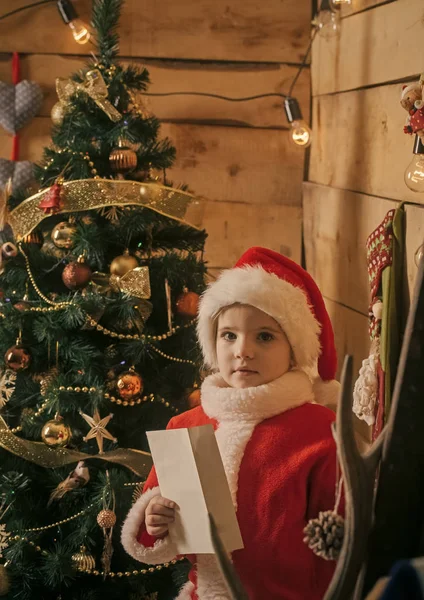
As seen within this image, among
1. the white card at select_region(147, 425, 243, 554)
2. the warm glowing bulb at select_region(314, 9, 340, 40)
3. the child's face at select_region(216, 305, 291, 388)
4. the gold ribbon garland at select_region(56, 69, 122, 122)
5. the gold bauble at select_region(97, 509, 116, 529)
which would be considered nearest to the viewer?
the white card at select_region(147, 425, 243, 554)

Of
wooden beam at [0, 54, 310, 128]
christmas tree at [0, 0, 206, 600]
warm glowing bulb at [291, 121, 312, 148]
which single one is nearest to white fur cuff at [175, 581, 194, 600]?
christmas tree at [0, 0, 206, 600]

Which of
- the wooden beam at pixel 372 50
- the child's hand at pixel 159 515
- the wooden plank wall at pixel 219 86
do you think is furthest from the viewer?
the wooden plank wall at pixel 219 86

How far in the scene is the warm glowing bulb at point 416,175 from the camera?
54.3 inches

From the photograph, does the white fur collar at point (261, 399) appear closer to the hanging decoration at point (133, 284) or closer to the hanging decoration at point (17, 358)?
the hanging decoration at point (133, 284)

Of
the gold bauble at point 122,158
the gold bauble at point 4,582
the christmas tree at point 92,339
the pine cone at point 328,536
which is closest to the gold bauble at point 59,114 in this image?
the christmas tree at point 92,339

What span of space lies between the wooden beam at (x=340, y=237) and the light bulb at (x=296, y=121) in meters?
0.15

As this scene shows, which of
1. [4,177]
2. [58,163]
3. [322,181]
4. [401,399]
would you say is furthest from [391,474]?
[4,177]

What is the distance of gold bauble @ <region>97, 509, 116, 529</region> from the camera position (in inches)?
68.0

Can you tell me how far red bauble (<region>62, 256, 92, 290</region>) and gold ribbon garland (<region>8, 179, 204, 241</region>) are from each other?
5.4 inches

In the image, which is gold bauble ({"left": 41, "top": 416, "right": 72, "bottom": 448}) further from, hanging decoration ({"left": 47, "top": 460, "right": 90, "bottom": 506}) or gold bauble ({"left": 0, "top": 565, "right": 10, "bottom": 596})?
gold bauble ({"left": 0, "top": 565, "right": 10, "bottom": 596})

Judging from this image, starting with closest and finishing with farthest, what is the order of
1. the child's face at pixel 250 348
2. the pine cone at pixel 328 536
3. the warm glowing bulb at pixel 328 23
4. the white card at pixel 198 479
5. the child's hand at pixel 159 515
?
the pine cone at pixel 328 536
the white card at pixel 198 479
the child's hand at pixel 159 515
the child's face at pixel 250 348
the warm glowing bulb at pixel 328 23

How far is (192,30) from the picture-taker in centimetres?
A: 239

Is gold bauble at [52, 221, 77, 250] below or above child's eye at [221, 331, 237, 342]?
above

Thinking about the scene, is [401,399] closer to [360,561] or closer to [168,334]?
[360,561]
